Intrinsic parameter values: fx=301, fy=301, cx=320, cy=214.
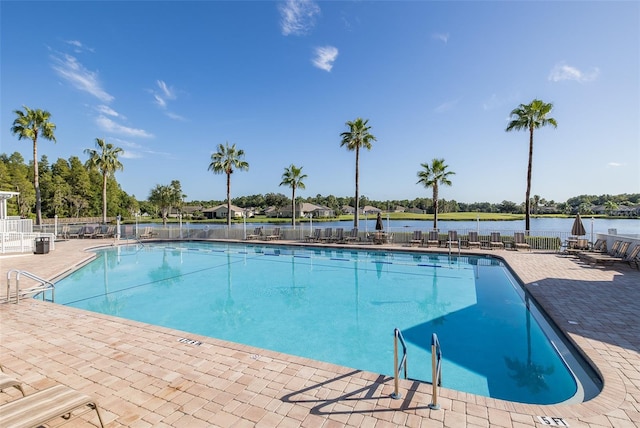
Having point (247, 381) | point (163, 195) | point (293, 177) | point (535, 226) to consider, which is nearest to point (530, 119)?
point (293, 177)

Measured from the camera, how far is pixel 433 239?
631 inches

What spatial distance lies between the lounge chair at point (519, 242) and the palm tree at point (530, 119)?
2.55 metres

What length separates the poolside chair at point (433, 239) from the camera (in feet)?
52.1

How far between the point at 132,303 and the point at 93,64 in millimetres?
15475

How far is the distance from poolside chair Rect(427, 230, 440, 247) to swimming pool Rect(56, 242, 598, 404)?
169 centimetres

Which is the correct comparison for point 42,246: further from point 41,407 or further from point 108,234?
point 41,407

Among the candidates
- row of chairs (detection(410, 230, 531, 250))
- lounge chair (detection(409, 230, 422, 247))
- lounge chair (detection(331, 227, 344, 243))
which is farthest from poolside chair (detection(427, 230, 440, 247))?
lounge chair (detection(331, 227, 344, 243))

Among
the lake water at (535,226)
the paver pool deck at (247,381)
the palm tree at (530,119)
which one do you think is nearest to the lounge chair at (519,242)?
the lake water at (535,226)

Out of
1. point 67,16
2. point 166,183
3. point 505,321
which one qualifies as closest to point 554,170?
point 505,321

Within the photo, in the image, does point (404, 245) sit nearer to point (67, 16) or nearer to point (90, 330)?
point (90, 330)

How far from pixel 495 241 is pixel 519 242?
1.00m

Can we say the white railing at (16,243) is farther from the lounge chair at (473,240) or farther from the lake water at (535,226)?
the lounge chair at (473,240)

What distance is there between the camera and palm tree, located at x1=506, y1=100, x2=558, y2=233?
16578 millimetres

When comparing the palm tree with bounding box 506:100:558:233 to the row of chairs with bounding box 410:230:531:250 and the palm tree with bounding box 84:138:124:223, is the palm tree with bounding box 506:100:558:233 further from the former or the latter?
the palm tree with bounding box 84:138:124:223
